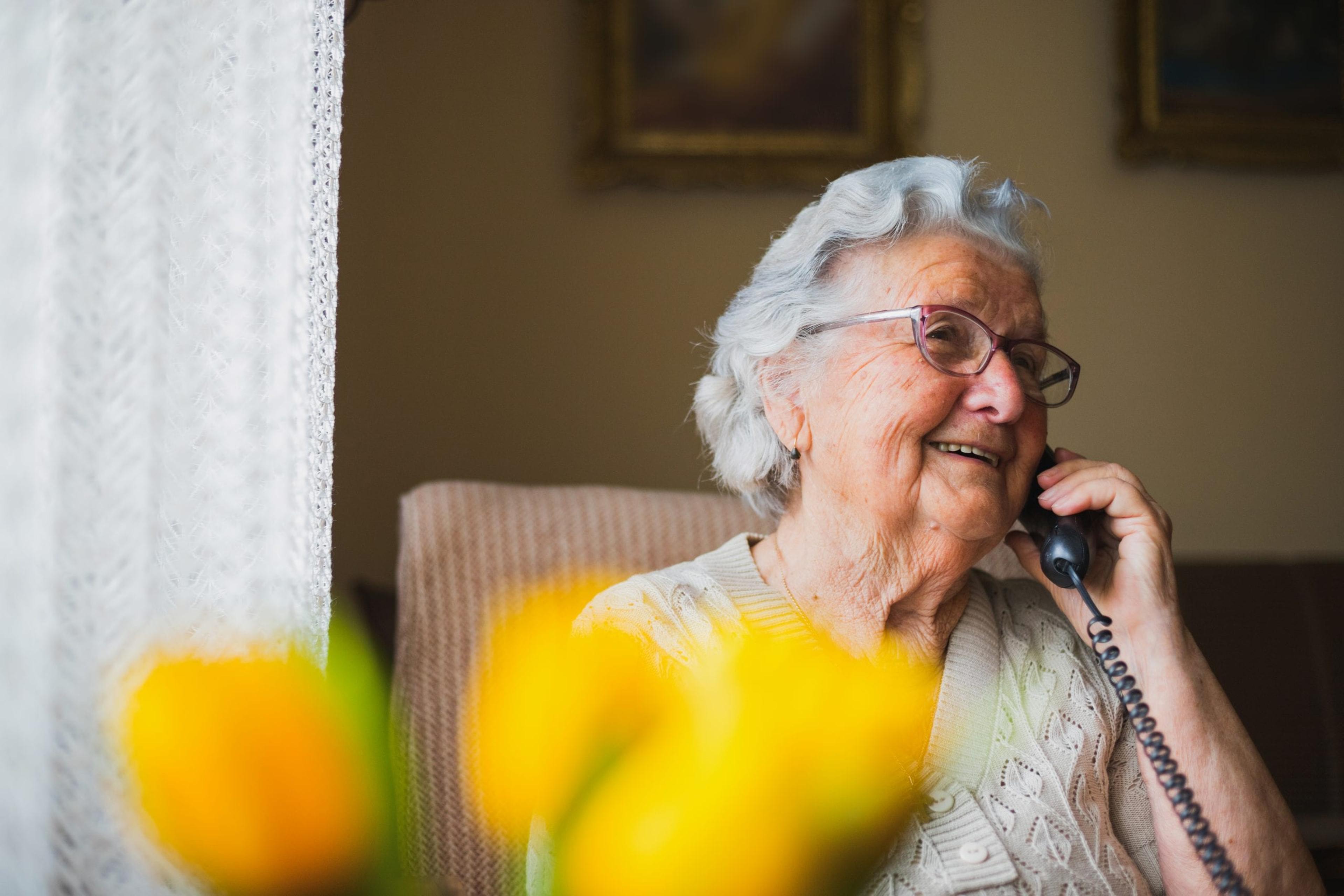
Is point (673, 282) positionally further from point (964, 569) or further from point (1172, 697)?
point (1172, 697)

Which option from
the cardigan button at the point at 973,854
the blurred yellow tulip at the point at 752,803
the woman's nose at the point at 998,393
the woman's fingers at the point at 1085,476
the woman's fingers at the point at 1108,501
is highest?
the woman's nose at the point at 998,393

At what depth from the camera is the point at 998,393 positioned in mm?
1002

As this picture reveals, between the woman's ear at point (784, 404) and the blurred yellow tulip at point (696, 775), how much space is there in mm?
656

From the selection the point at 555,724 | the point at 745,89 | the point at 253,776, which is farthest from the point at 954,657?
the point at 745,89

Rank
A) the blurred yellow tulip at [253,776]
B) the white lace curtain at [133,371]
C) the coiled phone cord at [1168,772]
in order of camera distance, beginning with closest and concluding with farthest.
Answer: the blurred yellow tulip at [253,776], the white lace curtain at [133,371], the coiled phone cord at [1168,772]

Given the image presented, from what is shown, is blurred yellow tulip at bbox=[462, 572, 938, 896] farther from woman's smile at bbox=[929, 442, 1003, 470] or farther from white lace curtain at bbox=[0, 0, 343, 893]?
woman's smile at bbox=[929, 442, 1003, 470]

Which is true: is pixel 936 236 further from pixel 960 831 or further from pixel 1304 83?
pixel 1304 83

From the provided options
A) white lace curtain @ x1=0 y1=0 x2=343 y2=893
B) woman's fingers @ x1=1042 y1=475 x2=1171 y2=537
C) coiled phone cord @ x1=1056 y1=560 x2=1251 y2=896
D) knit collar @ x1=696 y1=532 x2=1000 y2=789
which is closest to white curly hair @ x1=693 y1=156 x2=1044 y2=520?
knit collar @ x1=696 y1=532 x2=1000 y2=789

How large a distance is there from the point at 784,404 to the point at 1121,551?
0.40m

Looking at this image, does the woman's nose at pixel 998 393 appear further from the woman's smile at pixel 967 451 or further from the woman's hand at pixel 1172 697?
the woman's hand at pixel 1172 697

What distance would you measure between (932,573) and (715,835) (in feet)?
2.44

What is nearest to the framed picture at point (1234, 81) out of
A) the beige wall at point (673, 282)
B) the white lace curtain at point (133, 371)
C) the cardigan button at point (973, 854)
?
the beige wall at point (673, 282)

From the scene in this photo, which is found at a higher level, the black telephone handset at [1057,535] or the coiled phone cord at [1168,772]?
the black telephone handset at [1057,535]

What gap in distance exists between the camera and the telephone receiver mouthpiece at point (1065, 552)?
3.43 feet
